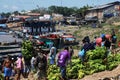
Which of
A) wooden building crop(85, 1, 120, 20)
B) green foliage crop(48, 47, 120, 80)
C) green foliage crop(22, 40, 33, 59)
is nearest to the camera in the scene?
green foliage crop(48, 47, 120, 80)

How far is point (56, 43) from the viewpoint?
3159 cm

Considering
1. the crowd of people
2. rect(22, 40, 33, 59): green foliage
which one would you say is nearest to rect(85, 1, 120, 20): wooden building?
the crowd of people

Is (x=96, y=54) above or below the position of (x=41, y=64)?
below

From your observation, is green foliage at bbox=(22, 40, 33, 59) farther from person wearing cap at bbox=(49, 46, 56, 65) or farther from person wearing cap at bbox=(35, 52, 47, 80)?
person wearing cap at bbox=(35, 52, 47, 80)

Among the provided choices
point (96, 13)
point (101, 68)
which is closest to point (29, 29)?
point (101, 68)

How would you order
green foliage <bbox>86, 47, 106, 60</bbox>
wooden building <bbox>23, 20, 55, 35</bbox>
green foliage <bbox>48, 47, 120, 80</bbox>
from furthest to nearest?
wooden building <bbox>23, 20, 55, 35</bbox> < green foliage <bbox>86, 47, 106, 60</bbox> < green foliage <bbox>48, 47, 120, 80</bbox>

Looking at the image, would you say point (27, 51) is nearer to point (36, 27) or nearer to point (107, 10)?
point (36, 27)

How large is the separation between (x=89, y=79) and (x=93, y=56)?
7.79 ft

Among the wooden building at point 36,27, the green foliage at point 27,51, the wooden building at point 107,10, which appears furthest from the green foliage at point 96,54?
the wooden building at point 107,10

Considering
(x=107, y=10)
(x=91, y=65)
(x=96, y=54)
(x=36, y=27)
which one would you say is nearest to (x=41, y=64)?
(x=91, y=65)

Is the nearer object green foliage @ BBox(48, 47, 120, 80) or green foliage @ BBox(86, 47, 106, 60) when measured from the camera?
green foliage @ BBox(48, 47, 120, 80)

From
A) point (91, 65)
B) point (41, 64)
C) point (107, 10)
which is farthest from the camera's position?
point (107, 10)

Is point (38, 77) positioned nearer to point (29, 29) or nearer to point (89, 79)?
point (89, 79)

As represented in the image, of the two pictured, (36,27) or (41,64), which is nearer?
(41,64)
